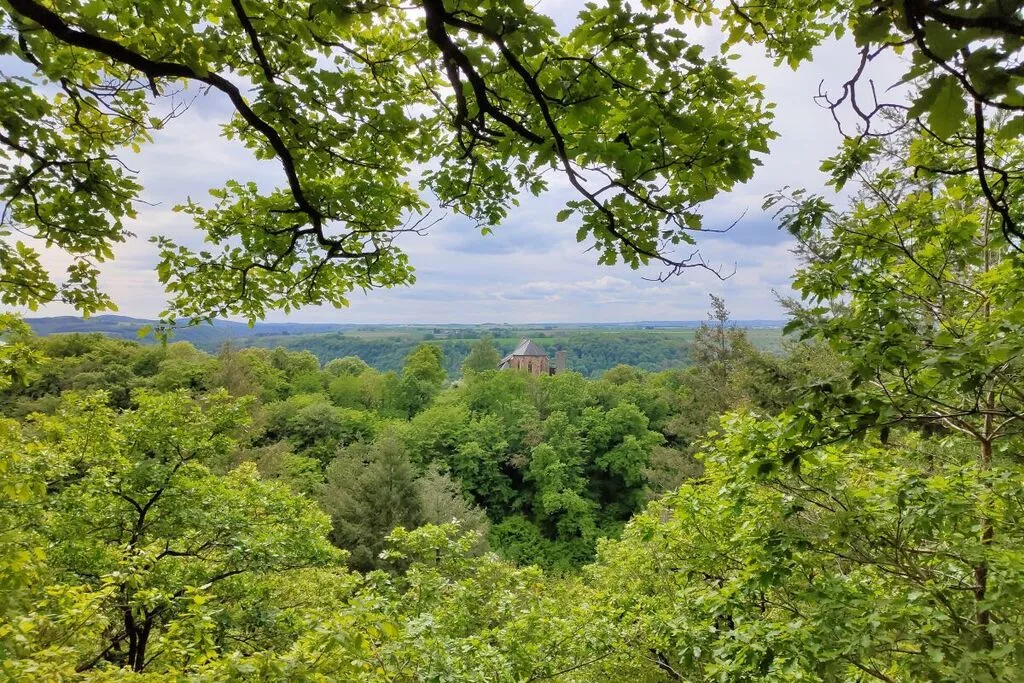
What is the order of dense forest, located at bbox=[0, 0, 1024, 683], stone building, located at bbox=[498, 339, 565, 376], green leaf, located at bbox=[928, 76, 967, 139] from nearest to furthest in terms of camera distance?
green leaf, located at bbox=[928, 76, 967, 139] < dense forest, located at bbox=[0, 0, 1024, 683] < stone building, located at bbox=[498, 339, 565, 376]

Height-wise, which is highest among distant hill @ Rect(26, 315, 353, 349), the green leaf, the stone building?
the green leaf

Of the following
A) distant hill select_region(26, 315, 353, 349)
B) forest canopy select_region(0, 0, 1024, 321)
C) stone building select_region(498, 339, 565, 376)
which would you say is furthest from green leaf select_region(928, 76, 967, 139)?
stone building select_region(498, 339, 565, 376)

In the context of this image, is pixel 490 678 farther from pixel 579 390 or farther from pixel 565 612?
pixel 579 390

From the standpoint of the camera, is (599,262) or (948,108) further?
(599,262)

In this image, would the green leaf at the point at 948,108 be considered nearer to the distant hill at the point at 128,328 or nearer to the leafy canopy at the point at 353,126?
the leafy canopy at the point at 353,126

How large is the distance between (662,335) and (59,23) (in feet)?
336

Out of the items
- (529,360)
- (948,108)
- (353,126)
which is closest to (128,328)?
(353,126)

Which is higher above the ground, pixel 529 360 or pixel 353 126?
pixel 353 126

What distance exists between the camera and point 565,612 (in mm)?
9867

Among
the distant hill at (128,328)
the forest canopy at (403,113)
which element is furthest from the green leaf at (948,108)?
the distant hill at (128,328)

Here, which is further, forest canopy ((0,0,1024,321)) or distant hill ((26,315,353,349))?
distant hill ((26,315,353,349))

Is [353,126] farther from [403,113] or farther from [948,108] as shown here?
[948,108]

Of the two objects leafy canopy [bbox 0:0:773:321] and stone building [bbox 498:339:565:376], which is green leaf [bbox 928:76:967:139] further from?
stone building [bbox 498:339:565:376]

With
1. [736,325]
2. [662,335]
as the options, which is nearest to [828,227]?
[736,325]
